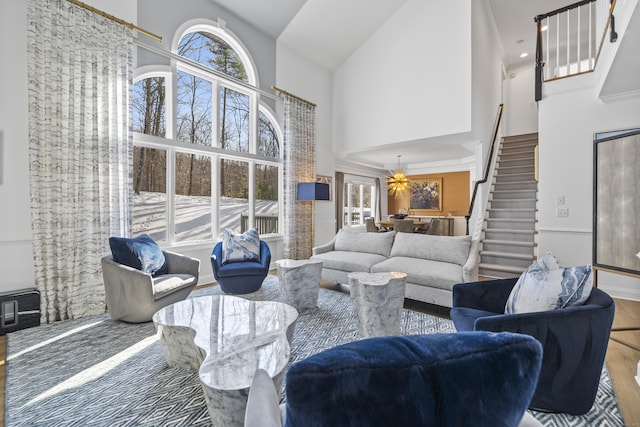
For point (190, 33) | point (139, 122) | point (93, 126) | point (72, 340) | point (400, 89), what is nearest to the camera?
point (72, 340)

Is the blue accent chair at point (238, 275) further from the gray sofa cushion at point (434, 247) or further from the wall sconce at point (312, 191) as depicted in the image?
the wall sconce at point (312, 191)

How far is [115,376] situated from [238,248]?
209 centimetres

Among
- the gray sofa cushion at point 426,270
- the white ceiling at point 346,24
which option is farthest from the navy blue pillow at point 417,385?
the white ceiling at point 346,24

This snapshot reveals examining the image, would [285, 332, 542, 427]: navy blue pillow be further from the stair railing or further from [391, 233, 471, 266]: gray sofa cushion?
the stair railing

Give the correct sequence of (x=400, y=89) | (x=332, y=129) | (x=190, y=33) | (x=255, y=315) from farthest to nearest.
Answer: (x=332, y=129) < (x=400, y=89) < (x=190, y=33) < (x=255, y=315)

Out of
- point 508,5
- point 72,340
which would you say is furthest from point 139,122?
point 508,5

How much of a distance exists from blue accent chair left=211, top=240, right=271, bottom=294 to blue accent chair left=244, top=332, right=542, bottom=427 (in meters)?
3.36

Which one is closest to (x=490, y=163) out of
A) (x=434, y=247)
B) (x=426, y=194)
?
(x=434, y=247)

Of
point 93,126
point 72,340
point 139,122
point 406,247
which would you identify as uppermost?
point 139,122

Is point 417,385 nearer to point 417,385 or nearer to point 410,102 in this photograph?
point 417,385

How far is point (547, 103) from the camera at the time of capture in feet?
14.1

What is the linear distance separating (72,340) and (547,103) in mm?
6287

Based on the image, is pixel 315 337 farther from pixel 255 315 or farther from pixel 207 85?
pixel 207 85

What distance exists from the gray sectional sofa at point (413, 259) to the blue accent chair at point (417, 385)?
2.74m
